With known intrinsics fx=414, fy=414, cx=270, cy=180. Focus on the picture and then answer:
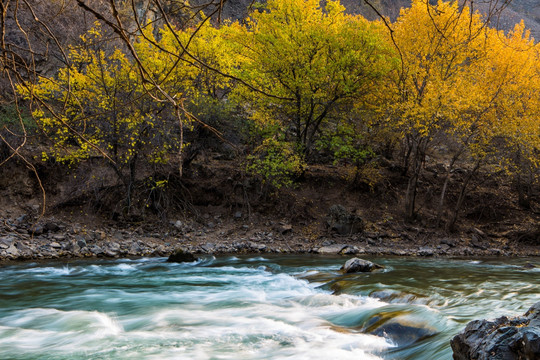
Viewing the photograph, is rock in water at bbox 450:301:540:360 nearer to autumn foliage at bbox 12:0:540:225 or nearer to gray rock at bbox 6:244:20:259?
gray rock at bbox 6:244:20:259

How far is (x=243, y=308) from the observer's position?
7.03m

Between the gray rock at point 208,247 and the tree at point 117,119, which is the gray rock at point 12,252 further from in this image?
the gray rock at point 208,247

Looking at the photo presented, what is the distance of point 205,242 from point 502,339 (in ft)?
39.3

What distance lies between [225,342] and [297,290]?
3.26 m

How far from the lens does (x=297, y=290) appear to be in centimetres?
834

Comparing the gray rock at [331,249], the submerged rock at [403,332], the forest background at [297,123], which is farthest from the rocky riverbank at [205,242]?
the submerged rock at [403,332]

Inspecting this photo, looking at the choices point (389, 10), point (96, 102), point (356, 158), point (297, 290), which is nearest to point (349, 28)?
point (356, 158)

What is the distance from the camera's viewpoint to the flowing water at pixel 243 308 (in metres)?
5.04

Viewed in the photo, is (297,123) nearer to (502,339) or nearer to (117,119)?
(117,119)

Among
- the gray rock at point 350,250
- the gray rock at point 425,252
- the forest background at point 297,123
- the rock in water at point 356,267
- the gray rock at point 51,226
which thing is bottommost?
the gray rock at point 425,252

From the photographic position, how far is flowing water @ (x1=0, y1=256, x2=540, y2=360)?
16.5 ft

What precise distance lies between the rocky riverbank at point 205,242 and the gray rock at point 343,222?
27 centimetres

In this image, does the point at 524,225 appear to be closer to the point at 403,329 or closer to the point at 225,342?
the point at 403,329

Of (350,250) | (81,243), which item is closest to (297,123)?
(350,250)
